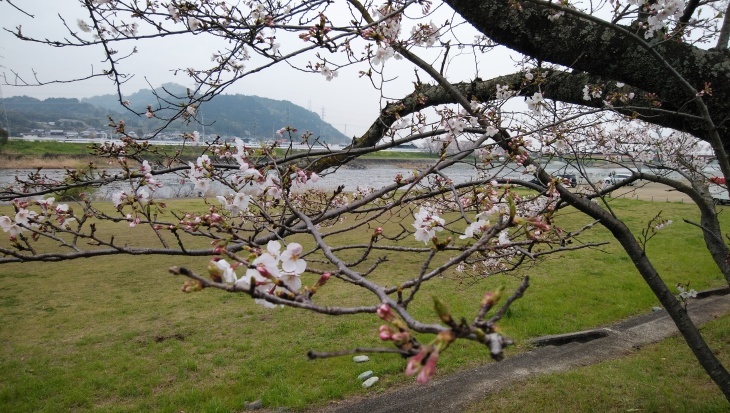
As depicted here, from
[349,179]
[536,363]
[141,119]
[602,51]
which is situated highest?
[141,119]

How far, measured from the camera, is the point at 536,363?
551 centimetres

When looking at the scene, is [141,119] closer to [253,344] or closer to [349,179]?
[349,179]

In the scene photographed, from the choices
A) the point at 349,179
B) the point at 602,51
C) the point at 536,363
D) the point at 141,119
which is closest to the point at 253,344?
the point at 536,363

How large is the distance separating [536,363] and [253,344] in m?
4.13

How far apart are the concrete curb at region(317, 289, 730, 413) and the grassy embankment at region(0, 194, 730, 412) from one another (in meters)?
0.23

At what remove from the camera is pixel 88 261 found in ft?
38.1

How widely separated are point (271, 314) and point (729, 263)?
681cm

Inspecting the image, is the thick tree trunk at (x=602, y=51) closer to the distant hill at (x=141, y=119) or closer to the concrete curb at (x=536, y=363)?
the concrete curb at (x=536, y=363)

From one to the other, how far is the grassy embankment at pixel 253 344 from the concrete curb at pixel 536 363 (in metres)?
0.23

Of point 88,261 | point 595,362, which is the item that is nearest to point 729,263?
point 595,362

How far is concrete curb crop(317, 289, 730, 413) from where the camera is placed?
4680 millimetres

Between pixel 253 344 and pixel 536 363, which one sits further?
pixel 253 344

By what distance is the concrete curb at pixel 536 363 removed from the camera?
15.4 ft

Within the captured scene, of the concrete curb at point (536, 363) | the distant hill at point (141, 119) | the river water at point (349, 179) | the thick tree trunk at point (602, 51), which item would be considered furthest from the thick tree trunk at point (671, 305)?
the distant hill at point (141, 119)
